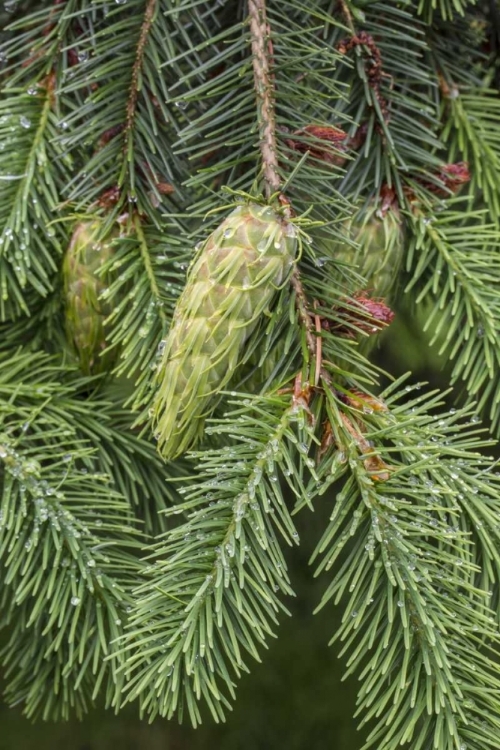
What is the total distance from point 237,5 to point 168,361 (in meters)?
0.43

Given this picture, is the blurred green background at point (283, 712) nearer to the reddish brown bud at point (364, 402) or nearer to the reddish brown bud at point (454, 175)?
the reddish brown bud at point (454, 175)

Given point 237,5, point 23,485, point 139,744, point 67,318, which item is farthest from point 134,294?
point 139,744

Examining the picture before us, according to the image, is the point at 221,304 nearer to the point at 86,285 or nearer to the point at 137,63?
the point at 86,285

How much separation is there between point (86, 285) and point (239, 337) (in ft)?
0.74

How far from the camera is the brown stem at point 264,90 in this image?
2.05ft

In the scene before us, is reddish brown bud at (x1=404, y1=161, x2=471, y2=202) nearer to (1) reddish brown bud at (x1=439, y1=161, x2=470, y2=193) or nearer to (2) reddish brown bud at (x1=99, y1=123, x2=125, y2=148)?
(1) reddish brown bud at (x1=439, y1=161, x2=470, y2=193)

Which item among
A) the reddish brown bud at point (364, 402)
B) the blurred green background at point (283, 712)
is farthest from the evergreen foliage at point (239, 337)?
the blurred green background at point (283, 712)

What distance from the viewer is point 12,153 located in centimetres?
75

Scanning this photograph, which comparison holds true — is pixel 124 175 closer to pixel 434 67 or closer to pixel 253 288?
pixel 253 288

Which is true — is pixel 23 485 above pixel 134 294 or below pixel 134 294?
below

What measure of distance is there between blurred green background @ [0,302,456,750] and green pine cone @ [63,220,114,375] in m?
1.14

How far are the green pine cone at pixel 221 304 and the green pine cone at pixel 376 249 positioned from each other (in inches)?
6.6

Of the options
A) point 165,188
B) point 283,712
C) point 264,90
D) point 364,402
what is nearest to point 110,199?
point 165,188

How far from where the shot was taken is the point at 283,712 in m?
1.84
